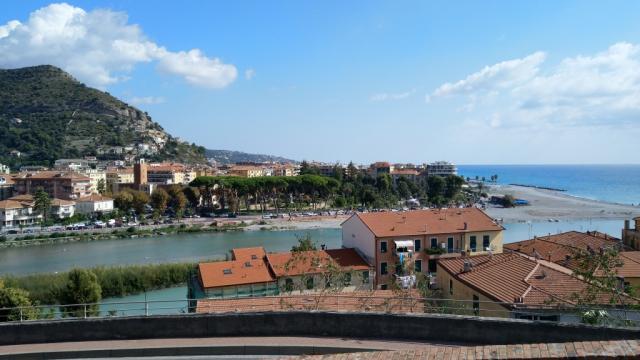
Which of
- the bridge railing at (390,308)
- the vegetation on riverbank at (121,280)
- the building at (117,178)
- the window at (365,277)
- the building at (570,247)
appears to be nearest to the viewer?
the bridge railing at (390,308)

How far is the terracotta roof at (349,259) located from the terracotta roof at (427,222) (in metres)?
1.53

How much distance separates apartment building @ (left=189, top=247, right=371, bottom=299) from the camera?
68.8 feet

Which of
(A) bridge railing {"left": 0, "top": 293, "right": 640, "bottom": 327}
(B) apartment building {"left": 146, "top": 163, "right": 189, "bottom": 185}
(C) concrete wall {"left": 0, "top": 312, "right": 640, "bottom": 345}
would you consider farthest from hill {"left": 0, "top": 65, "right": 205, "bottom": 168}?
(C) concrete wall {"left": 0, "top": 312, "right": 640, "bottom": 345}

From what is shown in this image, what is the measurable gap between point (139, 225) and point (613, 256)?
211 feet

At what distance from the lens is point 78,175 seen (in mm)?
84250

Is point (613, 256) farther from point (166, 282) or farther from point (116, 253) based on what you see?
point (116, 253)

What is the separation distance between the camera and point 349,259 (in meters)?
24.3

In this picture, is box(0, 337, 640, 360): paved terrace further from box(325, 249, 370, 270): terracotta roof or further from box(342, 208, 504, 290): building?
box(342, 208, 504, 290): building

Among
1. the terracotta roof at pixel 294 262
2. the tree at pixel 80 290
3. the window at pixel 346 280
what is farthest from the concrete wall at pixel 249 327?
the tree at pixel 80 290

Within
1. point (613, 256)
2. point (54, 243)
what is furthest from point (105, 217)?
point (613, 256)

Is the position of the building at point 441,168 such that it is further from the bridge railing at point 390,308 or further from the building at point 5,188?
the bridge railing at point 390,308

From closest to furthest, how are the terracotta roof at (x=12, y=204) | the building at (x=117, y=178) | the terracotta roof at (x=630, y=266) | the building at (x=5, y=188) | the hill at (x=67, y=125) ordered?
1. the terracotta roof at (x=630, y=266)
2. the terracotta roof at (x=12, y=204)
3. the building at (x=5, y=188)
4. the building at (x=117, y=178)
5. the hill at (x=67, y=125)

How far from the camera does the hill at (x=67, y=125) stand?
134 meters

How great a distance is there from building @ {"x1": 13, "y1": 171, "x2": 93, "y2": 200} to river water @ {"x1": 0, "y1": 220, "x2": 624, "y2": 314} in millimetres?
27225
